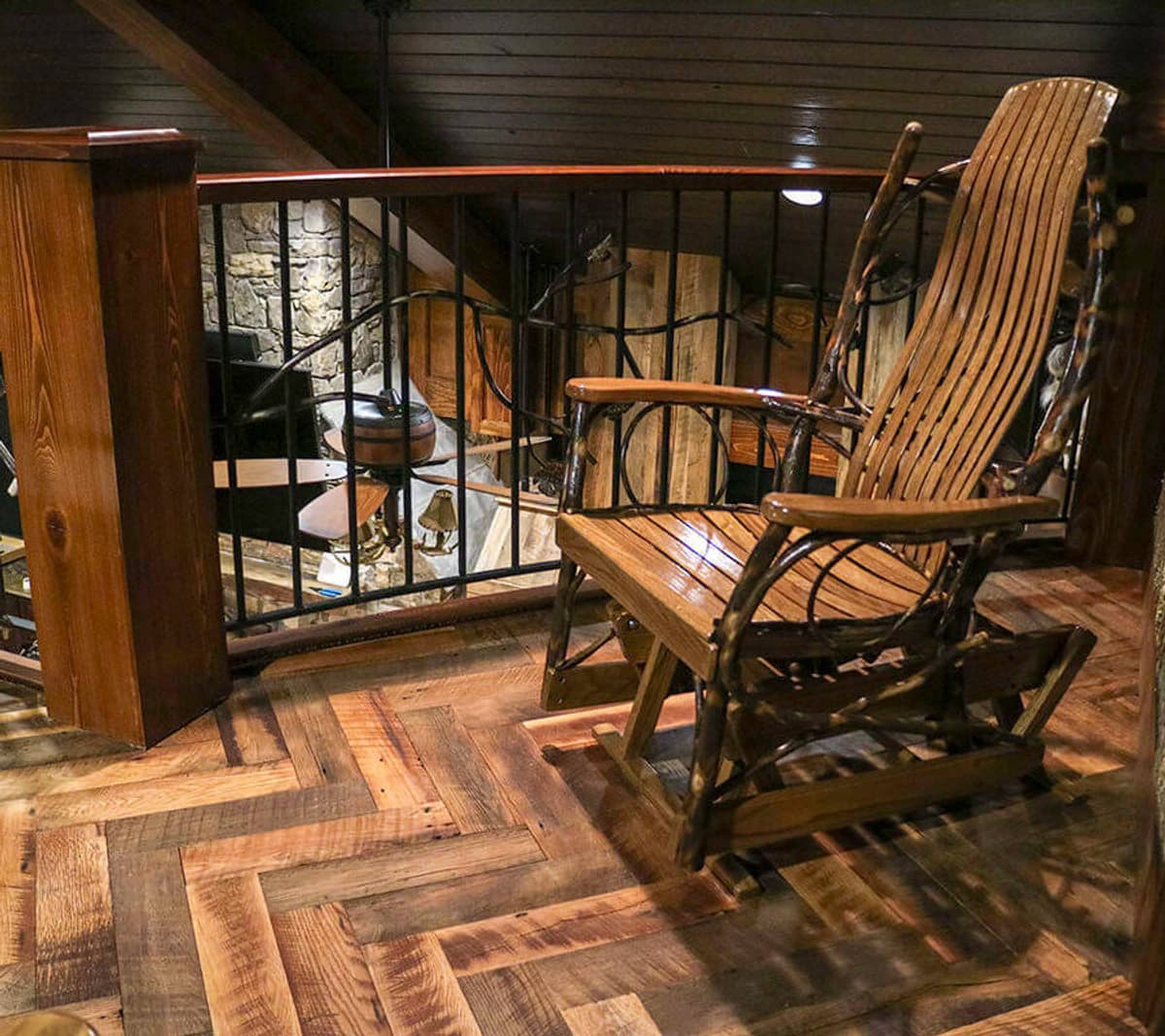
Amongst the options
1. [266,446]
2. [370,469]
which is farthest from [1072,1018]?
[266,446]

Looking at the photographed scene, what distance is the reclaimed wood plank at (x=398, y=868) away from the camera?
1812 mm

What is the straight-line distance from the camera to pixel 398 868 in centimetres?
188

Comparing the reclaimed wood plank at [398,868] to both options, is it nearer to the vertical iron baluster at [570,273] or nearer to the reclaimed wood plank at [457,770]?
the reclaimed wood plank at [457,770]

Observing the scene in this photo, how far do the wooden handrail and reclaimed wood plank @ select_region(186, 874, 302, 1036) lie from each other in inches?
41.9

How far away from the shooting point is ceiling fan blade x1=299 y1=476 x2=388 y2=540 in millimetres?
4258

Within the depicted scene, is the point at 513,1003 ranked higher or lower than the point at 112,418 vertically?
lower

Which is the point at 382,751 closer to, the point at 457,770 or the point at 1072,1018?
the point at 457,770

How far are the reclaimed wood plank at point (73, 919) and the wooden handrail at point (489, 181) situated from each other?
1.02m

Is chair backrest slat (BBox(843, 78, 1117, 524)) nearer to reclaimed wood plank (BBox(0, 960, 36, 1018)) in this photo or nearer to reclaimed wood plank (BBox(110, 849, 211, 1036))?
reclaimed wood plank (BBox(110, 849, 211, 1036))

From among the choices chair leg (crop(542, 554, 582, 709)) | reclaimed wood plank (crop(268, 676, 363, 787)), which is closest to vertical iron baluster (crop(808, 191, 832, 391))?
chair leg (crop(542, 554, 582, 709))

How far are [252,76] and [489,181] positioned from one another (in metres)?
2.80

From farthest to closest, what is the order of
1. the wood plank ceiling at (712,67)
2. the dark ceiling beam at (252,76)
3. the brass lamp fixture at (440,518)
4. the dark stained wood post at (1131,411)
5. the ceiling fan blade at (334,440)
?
1. the brass lamp fixture at (440,518)
2. the dark ceiling beam at (252,76)
3. the ceiling fan blade at (334,440)
4. the wood plank ceiling at (712,67)
5. the dark stained wood post at (1131,411)

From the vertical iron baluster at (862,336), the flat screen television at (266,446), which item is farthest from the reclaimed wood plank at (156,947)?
the flat screen television at (266,446)

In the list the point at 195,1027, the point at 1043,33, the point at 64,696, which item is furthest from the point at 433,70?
the point at 195,1027
